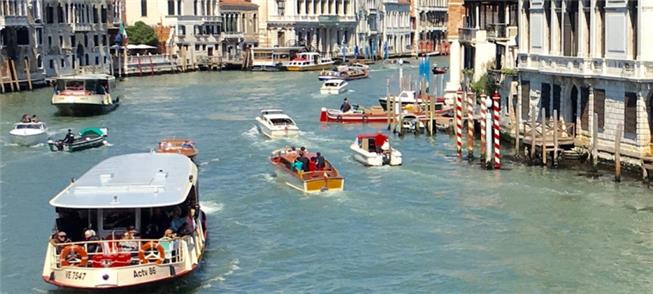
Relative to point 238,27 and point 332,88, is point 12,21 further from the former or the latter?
point 238,27

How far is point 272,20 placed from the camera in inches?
3273

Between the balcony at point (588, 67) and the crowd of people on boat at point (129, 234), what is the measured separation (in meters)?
10.8

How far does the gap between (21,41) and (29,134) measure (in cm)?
2646

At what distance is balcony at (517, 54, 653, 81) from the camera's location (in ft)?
81.1

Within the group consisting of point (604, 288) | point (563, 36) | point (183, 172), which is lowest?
point (604, 288)

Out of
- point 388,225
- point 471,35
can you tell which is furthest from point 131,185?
point 471,35

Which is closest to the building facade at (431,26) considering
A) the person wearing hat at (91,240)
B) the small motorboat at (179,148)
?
the small motorboat at (179,148)

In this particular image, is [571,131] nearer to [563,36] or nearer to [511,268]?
[563,36]

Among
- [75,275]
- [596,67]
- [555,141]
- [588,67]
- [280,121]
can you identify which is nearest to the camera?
[75,275]

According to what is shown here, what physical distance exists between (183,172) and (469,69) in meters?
20.8

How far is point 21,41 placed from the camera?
58.5m

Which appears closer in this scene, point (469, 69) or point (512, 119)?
point (512, 119)

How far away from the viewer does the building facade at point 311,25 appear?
273 feet

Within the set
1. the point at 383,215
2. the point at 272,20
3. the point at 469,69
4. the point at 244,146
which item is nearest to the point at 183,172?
the point at 383,215
